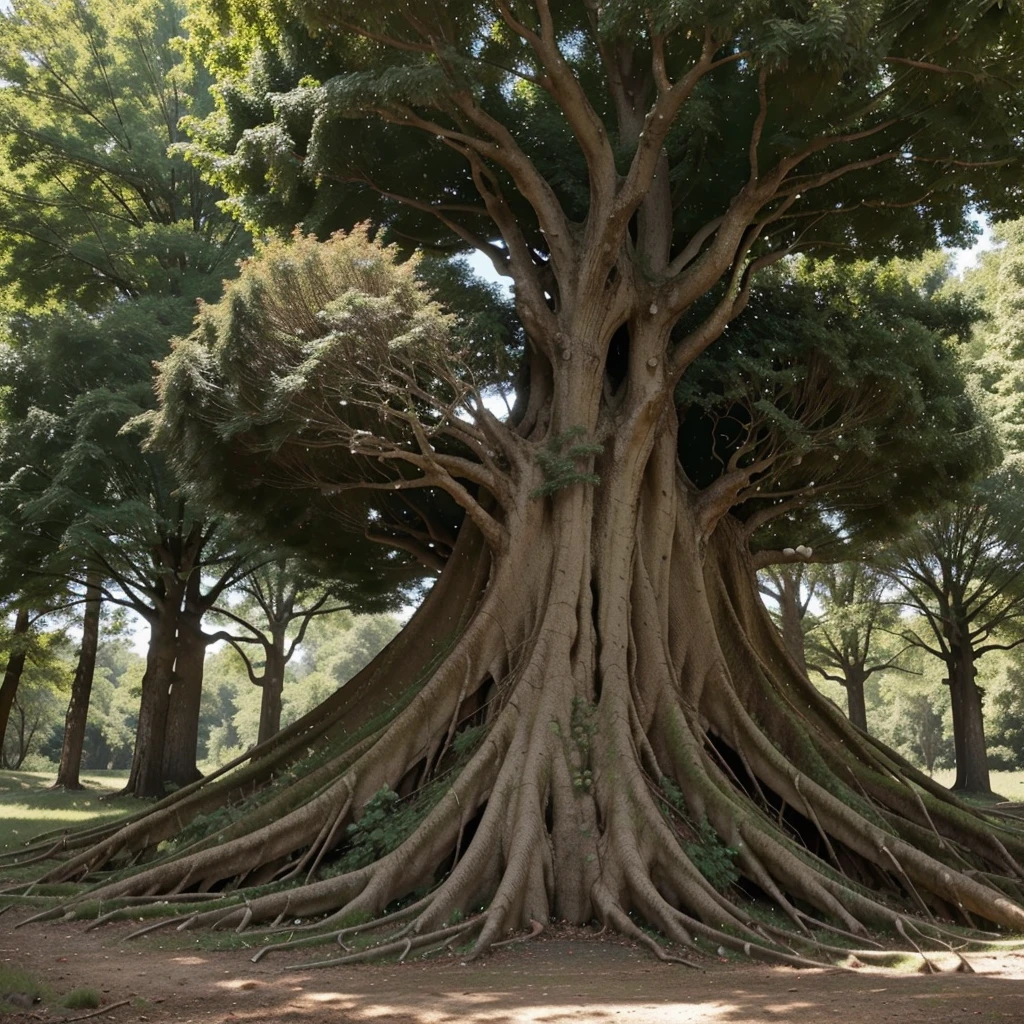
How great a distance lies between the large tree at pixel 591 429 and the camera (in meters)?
9.73

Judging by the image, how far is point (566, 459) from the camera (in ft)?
A: 38.9

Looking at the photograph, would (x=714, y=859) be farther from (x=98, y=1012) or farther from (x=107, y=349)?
(x=107, y=349)

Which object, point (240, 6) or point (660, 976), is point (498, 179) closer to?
point (240, 6)

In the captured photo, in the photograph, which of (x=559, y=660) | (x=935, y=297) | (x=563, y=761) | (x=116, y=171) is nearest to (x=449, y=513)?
(x=559, y=660)

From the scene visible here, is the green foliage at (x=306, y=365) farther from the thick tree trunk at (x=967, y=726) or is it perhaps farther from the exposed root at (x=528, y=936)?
the thick tree trunk at (x=967, y=726)

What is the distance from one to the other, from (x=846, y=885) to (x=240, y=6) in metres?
13.7

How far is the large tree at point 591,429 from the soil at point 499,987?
682mm

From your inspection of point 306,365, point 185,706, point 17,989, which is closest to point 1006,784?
point 185,706

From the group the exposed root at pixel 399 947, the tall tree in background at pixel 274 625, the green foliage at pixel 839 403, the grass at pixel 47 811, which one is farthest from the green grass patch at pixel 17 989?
the tall tree in background at pixel 274 625

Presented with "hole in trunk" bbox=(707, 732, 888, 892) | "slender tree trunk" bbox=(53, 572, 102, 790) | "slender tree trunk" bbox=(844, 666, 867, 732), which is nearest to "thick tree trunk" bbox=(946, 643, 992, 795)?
"slender tree trunk" bbox=(844, 666, 867, 732)

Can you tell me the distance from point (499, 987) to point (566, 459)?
6523 millimetres

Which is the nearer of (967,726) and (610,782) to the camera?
(610,782)

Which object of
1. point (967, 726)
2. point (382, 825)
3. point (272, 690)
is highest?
point (272, 690)

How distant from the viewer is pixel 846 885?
998 centimetres
